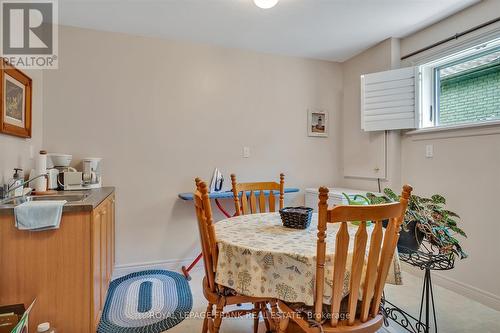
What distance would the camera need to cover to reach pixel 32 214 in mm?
1421

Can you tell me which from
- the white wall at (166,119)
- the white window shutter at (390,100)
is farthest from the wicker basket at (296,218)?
the white window shutter at (390,100)

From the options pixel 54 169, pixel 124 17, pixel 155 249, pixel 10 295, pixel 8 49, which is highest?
pixel 124 17

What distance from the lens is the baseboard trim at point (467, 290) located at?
212cm

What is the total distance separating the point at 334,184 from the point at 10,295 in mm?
3184

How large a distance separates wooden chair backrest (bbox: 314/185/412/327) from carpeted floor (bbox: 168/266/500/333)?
0.95 meters

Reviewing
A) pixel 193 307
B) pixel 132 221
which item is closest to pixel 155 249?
pixel 132 221

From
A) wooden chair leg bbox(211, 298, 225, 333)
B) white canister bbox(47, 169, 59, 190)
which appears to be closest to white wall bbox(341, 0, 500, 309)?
wooden chair leg bbox(211, 298, 225, 333)

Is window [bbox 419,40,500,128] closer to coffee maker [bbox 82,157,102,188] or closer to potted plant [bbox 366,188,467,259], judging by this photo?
potted plant [bbox 366,188,467,259]

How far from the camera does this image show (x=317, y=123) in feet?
11.6

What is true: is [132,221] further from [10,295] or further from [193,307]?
[10,295]

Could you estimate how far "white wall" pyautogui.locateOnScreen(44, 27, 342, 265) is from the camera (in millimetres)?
2680

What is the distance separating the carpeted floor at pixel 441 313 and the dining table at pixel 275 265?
2.66ft

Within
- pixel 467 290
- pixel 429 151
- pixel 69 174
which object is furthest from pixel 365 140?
pixel 69 174

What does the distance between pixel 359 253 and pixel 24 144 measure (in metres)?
2.47
